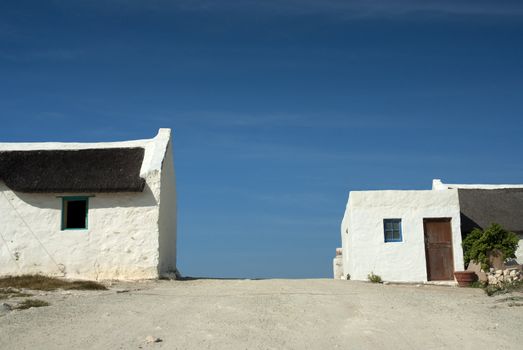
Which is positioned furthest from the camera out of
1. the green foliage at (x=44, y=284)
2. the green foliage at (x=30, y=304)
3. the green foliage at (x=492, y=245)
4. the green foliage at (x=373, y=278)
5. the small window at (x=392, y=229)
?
the small window at (x=392, y=229)

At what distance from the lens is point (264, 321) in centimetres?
1138

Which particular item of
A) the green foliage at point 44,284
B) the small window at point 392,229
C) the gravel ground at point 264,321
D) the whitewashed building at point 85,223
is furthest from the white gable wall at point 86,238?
the small window at point 392,229

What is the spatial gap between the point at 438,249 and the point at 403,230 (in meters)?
1.52

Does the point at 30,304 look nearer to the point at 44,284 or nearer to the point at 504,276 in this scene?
the point at 44,284

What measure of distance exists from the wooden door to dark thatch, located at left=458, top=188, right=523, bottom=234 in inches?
98.8

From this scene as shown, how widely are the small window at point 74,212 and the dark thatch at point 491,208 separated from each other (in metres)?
15.0

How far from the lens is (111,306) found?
12875 millimetres

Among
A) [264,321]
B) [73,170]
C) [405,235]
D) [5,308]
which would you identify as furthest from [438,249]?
[5,308]

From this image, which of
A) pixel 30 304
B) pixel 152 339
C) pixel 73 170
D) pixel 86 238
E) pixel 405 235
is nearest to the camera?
pixel 152 339

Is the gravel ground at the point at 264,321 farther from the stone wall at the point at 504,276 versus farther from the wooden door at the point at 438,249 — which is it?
the wooden door at the point at 438,249

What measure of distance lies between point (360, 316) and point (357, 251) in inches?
388

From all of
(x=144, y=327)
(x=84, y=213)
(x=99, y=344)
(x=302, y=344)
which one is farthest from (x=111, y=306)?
(x=84, y=213)

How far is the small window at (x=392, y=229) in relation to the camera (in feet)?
72.5

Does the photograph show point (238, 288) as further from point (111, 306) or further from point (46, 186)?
point (46, 186)
